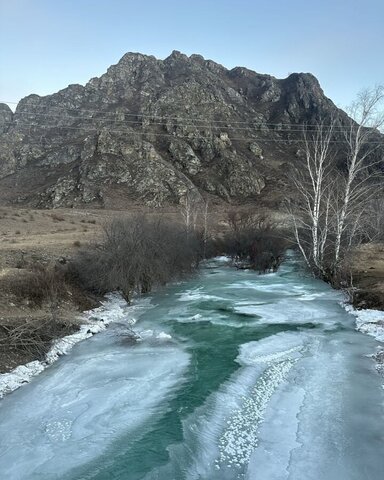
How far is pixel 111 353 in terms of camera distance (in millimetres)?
14789

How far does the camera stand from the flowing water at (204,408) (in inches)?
324

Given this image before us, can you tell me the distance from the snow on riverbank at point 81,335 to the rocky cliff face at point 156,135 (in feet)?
185

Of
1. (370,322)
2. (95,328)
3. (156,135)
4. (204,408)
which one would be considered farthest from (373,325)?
(156,135)

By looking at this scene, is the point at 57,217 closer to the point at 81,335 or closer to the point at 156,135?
the point at 81,335

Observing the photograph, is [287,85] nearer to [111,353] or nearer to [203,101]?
[203,101]

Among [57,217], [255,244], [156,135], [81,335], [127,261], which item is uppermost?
[156,135]

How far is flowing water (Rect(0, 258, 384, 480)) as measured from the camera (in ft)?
27.0

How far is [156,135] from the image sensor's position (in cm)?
9806

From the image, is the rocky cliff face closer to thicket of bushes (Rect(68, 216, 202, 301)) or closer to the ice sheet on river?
thicket of bushes (Rect(68, 216, 202, 301))

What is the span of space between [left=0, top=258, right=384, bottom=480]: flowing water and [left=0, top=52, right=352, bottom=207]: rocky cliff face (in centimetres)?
6313


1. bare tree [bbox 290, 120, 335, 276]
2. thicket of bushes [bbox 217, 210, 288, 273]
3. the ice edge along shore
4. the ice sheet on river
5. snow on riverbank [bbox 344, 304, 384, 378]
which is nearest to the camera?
the ice sheet on river

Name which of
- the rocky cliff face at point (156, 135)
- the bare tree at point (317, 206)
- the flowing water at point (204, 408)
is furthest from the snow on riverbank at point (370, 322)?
the rocky cliff face at point (156, 135)

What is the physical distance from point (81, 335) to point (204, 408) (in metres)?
7.39

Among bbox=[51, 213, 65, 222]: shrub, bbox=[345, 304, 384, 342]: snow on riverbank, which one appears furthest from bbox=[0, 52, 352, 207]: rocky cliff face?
bbox=[345, 304, 384, 342]: snow on riverbank
